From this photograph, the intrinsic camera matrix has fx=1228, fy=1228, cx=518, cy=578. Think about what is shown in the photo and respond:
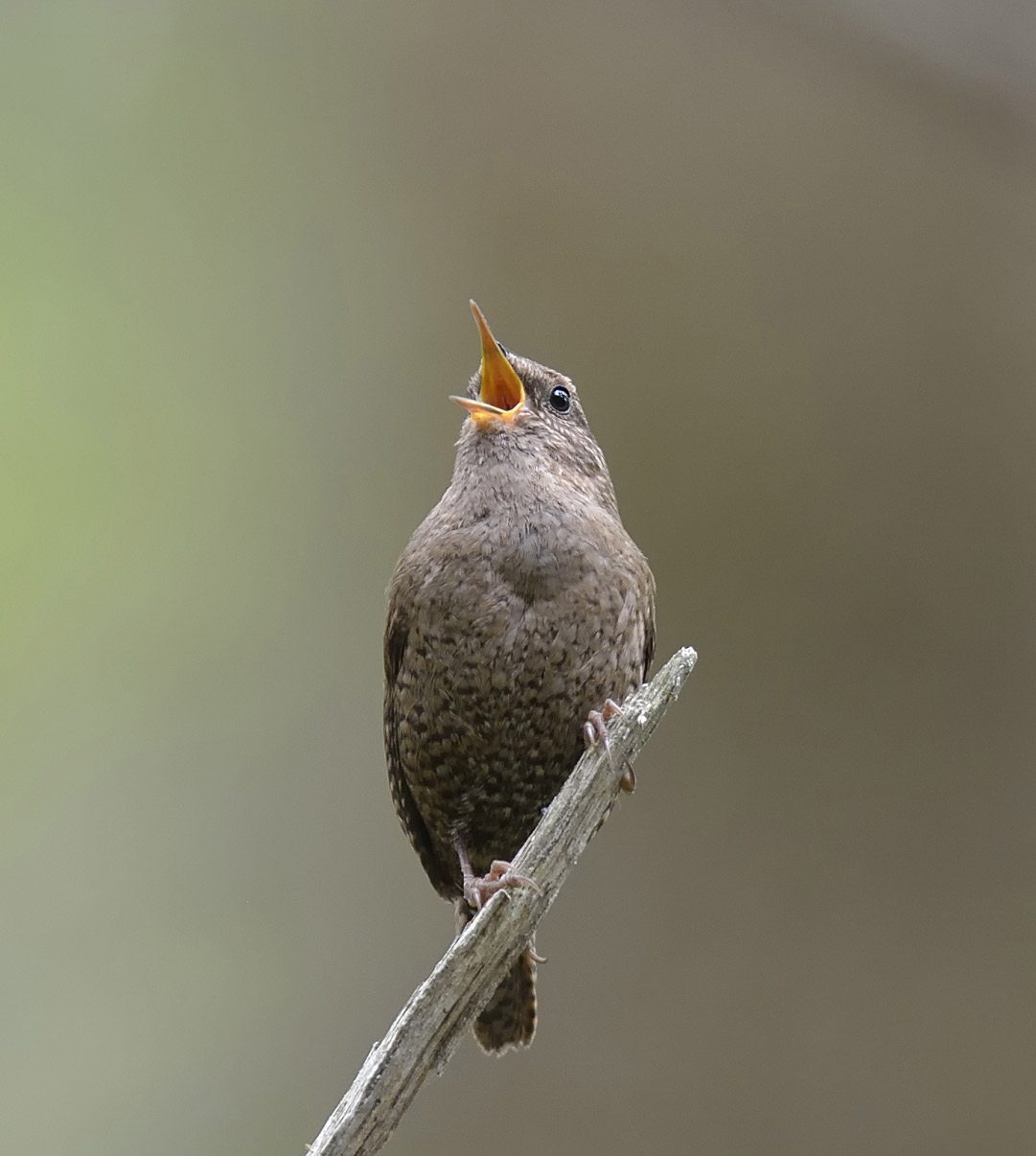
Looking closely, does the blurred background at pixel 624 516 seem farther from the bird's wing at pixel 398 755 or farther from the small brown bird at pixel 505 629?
the small brown bird at pixel 505 629

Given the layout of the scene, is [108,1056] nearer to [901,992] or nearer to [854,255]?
[901,992]

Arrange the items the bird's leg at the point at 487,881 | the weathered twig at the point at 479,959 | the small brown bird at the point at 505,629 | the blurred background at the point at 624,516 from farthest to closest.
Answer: the blurred background at the point at 624,516
the small brown bird at the point at 505,629
the bird's leg at the point at 487,881
the weathered twig at the point at 479,959

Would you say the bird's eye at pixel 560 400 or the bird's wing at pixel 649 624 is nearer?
the bird's wing at pixel 649 624

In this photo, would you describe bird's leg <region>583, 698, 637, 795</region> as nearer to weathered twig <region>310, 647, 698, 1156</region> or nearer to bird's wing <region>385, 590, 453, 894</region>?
weathered twig <region>310, 647, 698, 1156</region>

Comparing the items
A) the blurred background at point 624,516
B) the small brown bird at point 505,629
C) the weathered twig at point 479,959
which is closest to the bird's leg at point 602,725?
the small brown bird at point 505,629

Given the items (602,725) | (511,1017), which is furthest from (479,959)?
(511,1017)
